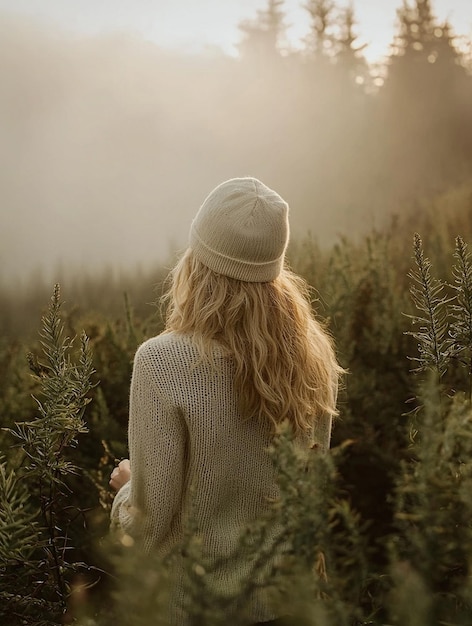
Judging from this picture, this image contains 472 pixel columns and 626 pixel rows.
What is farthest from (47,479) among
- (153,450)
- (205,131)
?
(205,131)

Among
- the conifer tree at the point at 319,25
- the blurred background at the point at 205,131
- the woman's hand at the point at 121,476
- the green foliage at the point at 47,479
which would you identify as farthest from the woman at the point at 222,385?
the conifer tree at the point at 319,25

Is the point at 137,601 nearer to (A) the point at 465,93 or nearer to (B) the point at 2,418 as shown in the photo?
(B) the point at 2,418

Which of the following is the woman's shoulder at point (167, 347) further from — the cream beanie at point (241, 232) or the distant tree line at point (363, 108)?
the distant tree line at point (363, 108)

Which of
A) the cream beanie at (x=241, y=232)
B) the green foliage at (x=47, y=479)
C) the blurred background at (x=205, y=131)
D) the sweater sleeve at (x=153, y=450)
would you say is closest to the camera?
the green foliage at (x=47, y=479)

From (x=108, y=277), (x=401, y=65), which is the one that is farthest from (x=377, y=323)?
(x=401, y=65)

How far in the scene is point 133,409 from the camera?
1.91 meters

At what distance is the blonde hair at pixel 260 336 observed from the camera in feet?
6.30

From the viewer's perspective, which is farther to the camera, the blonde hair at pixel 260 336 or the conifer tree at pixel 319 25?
the conifer tree at pixel 319 25

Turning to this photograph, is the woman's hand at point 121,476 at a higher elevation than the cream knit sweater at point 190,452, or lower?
lower

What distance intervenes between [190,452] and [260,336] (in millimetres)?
352

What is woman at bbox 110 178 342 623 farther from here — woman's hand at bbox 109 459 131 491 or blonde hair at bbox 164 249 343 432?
woman's hand at bbox 109 459 131 491

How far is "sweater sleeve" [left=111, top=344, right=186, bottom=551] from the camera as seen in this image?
1854 millimetres

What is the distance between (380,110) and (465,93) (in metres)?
1.51

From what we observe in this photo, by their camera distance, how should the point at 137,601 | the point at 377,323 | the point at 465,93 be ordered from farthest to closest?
the point at 465,93, the point at 377,323, the point at 137,601
